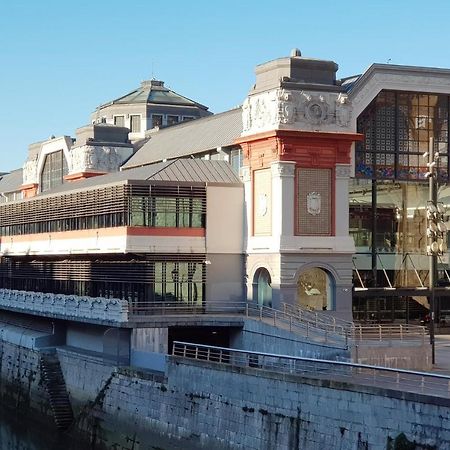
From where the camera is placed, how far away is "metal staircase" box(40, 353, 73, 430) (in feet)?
179

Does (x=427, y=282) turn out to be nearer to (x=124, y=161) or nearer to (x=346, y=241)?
(x=346, y=241)

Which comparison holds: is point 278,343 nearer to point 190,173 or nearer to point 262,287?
point 262,287

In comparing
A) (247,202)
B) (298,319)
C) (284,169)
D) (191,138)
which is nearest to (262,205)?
(247,202)

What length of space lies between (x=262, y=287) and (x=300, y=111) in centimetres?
992

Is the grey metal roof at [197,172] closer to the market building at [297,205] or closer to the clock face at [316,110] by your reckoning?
the market building at [297,205]

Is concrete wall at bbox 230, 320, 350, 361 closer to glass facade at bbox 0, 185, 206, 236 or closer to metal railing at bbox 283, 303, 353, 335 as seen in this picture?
metal railing at bbox 283, 303, 353, 335

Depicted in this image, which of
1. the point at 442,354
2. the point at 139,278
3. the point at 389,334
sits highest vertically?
the point at 139,278

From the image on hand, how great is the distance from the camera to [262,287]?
195ft

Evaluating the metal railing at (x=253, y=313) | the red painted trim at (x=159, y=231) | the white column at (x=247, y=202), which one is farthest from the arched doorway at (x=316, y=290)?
the red painted trim at (x=159, y=231)

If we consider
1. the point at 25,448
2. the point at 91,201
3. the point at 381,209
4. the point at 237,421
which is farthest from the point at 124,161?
the point at 237,421

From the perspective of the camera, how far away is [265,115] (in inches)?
2301

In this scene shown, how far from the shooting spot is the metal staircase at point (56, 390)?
54.7 metres

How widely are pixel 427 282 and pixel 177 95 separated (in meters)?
52.4

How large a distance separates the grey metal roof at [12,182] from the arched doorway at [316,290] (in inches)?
2229
